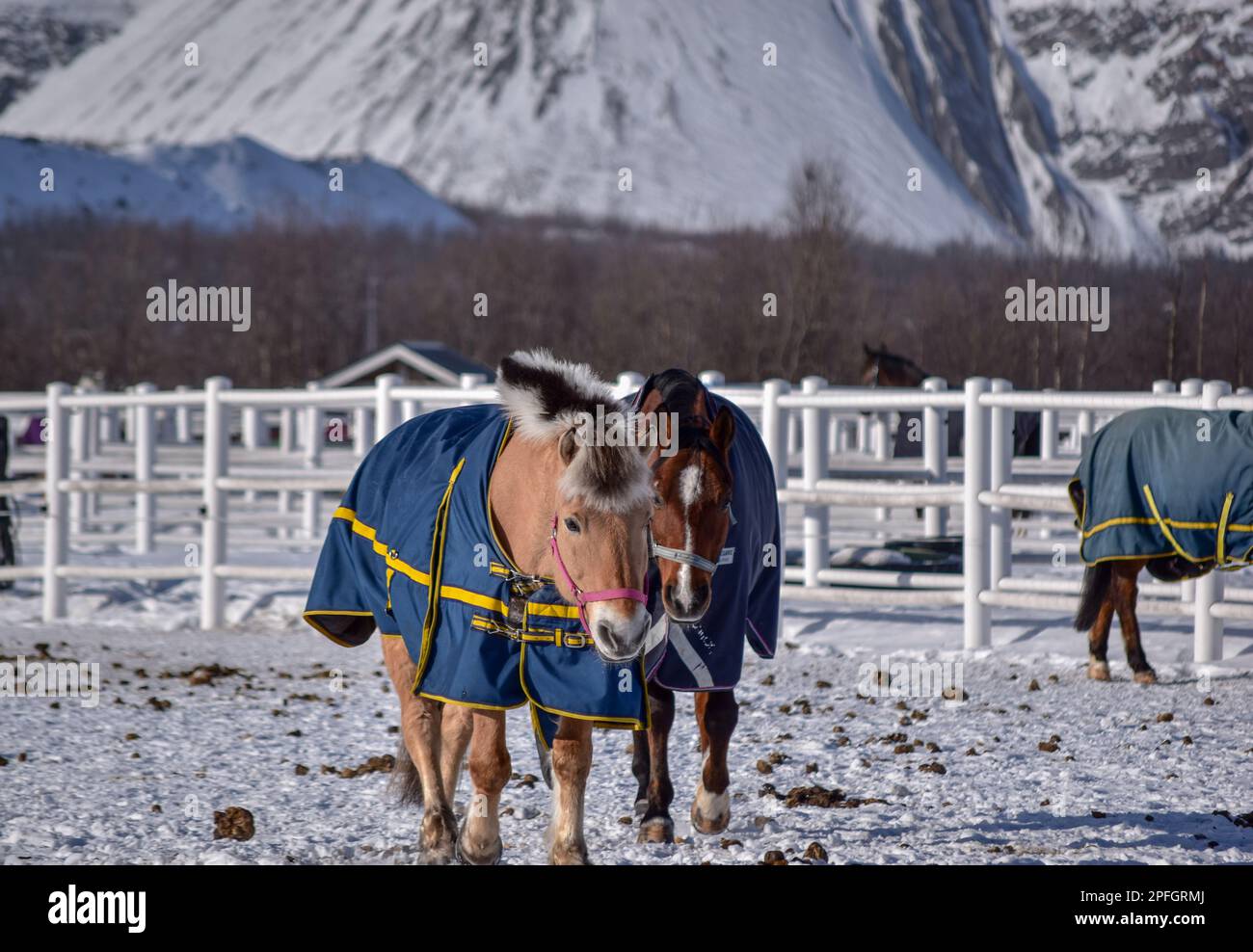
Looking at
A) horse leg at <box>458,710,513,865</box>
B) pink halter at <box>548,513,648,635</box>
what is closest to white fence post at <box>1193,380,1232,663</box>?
horse leg at <box>458,710,513,865</box>

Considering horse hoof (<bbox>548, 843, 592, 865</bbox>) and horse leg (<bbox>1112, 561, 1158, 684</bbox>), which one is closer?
horse hoof (<bbox>548, 843, 592, 865</bbox>)

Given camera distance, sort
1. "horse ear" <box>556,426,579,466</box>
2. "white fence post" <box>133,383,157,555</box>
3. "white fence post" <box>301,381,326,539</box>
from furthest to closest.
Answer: "white fence post" <box>301,381,326,539</box> < "white fence post" <box>133,383,157,555</box> < "horse ear" <box>556,426,579,466</box>

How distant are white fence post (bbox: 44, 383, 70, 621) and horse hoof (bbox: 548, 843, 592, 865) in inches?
346

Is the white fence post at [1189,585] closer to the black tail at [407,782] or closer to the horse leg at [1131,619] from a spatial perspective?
the horse leg at [1131,619]

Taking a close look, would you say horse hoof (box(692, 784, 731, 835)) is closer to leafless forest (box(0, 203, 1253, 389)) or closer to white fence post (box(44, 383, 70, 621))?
white fence post (box(44, 383, 70, 621))

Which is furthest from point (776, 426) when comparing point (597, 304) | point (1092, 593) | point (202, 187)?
point (202, 187)

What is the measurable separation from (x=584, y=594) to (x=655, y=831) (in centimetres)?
158

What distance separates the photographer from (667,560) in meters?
4.83

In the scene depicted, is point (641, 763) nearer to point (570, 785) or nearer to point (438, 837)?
point (438, 837)

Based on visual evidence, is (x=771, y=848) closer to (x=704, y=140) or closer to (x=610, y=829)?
(x=610, y=829)

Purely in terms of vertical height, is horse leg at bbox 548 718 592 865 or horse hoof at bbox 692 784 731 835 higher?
horse leg at bbox 548 718 592 865

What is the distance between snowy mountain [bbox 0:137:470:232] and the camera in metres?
129
